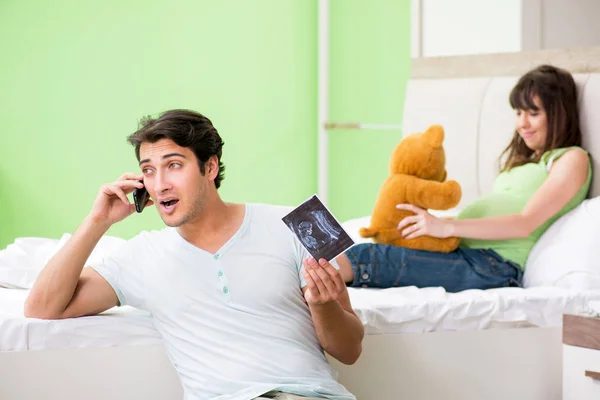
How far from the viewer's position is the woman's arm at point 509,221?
2.56 meters

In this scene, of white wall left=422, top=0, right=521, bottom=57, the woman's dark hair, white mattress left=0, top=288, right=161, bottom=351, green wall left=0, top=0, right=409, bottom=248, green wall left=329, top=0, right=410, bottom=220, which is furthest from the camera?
green wall left=329, top=0, right=410, bottom=220

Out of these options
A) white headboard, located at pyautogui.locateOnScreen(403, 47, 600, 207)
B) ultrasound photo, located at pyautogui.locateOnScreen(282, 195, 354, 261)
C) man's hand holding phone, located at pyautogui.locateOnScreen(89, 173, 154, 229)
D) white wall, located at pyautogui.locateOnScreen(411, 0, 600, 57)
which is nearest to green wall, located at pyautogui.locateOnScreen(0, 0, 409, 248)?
white wall, located at pyautogui.locateOnScreen(411, 0, 600, 57)

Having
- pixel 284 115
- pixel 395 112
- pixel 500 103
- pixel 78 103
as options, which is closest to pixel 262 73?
pixel 284 115

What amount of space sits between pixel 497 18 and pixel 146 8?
5.78 ft

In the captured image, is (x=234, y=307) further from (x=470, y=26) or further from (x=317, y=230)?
(x=470, y=26)

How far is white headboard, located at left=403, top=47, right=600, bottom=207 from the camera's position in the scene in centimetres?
318

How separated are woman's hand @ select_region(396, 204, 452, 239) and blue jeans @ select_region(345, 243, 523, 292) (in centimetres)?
6

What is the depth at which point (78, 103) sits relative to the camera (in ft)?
13.7

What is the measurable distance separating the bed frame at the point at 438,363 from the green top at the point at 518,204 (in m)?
0.14

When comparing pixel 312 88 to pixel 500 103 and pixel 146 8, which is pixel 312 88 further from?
pixel 500 103

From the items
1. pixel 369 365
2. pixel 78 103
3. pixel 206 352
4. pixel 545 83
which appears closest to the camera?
pixel 206 352

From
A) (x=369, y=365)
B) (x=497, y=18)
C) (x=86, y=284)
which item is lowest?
(x=369, y=365)

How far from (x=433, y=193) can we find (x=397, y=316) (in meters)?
0.51

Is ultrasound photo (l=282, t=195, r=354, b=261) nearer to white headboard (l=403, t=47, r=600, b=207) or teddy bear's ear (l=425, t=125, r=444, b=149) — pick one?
teddy bear's ear (l=425, t=125, r=444, b=149)
